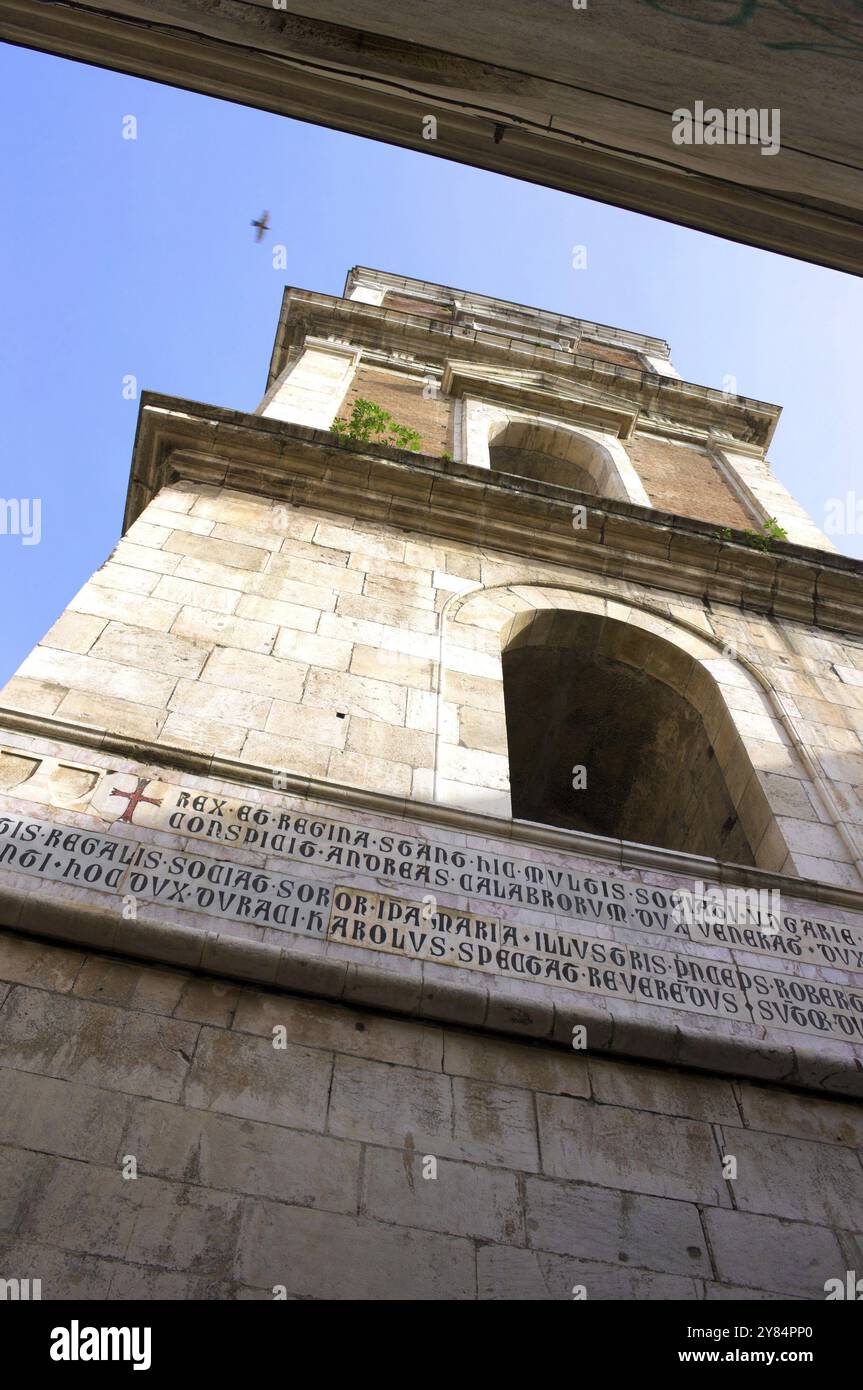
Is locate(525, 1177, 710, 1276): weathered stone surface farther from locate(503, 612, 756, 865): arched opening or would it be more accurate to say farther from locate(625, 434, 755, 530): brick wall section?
locate(625, 434, 755, 530): brick wall section

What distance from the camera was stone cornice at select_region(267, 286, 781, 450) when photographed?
57.7ft

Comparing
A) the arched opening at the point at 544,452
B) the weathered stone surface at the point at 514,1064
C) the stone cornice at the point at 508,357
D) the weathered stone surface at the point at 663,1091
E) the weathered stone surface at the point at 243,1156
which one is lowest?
the weathered stone surface at the point at 243,1156

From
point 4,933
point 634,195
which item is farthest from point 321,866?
point 634,195

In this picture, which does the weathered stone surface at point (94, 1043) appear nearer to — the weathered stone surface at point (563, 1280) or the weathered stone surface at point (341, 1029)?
the weathered stone surface at point (341, 1029)

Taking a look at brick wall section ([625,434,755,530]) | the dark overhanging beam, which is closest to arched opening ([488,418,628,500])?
brick wall section ([625,434,755,530])

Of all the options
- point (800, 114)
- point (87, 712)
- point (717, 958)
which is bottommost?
point (717, 958)

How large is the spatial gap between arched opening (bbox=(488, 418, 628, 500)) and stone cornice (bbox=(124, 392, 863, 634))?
521 centimetres

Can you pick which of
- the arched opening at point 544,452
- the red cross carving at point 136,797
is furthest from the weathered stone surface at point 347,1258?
the arched opening at point 544,452

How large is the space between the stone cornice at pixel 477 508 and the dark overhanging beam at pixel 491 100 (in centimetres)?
553

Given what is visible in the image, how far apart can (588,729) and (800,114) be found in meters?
6.87

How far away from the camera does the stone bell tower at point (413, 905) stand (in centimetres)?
419

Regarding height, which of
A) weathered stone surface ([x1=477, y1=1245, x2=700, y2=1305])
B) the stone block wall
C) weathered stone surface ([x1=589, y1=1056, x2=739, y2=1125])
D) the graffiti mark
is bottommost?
weathered stone surface ([x1=477, y1=1245, x2=700, y2=1305])

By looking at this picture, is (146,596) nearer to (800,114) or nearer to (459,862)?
(459,862)

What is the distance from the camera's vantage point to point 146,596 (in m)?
7.69
